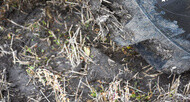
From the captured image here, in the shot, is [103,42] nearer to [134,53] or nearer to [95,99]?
[134,53]

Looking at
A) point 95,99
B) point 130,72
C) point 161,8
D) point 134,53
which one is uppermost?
point 161,8

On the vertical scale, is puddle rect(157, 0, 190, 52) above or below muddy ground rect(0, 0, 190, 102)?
above

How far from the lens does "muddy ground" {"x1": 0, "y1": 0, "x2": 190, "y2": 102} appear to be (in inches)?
83.4

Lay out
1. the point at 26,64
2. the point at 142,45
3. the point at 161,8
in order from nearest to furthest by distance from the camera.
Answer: the point at 161,8
the point at 142,45
the point at 26,64

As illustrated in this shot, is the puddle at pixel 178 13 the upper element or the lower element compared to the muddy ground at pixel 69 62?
upper

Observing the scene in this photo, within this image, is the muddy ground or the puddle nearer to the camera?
the puddle

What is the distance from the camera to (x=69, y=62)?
220 centimetres

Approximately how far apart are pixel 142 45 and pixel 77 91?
84 cm

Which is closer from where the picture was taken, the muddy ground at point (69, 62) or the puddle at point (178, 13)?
the puddle at point (178, 13)

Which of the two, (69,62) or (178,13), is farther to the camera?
(69,62)

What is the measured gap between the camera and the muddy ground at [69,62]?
2.12 m

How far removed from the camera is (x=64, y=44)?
7.16 feet

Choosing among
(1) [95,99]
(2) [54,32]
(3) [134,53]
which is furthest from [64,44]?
(3) [134,53]

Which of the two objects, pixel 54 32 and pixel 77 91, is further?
pixel 54 32
